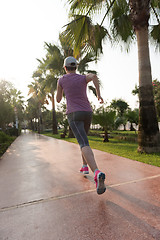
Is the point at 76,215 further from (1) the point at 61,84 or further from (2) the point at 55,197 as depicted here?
(1) the point at 61,84

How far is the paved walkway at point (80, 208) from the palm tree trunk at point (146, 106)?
1.92m

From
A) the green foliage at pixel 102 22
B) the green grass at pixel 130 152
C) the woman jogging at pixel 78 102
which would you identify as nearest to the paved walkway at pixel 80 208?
the woman jogging at pixel 78 102

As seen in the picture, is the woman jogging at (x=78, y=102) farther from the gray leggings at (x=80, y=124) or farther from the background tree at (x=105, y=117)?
the background tree at (x=105, y=117)

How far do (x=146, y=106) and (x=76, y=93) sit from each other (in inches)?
131

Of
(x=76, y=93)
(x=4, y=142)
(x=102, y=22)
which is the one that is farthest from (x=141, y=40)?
(x=4, y=142)

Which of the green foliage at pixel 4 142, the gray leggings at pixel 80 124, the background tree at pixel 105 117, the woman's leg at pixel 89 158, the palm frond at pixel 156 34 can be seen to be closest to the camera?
the woman's leg at pixel 89 158

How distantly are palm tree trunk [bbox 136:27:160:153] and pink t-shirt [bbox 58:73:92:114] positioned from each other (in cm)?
317

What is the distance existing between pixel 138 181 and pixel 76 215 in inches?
51.7

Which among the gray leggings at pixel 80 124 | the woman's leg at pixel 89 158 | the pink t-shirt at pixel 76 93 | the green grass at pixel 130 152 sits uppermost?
the pink t-shirt at pixel 76 93

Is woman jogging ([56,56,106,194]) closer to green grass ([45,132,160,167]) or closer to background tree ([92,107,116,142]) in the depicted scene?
green grass ([45,132,160,167])

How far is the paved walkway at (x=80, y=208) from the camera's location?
4.89 ft

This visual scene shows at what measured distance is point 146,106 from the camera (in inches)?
200

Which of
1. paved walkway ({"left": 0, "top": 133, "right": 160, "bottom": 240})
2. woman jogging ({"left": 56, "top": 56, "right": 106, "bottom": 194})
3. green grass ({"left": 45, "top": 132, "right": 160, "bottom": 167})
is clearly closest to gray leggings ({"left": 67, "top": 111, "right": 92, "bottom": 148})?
woman jogging ({"left": 56, "top": 56, "right": 106, "bottom": 194})

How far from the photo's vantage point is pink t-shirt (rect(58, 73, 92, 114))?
2.45 m
